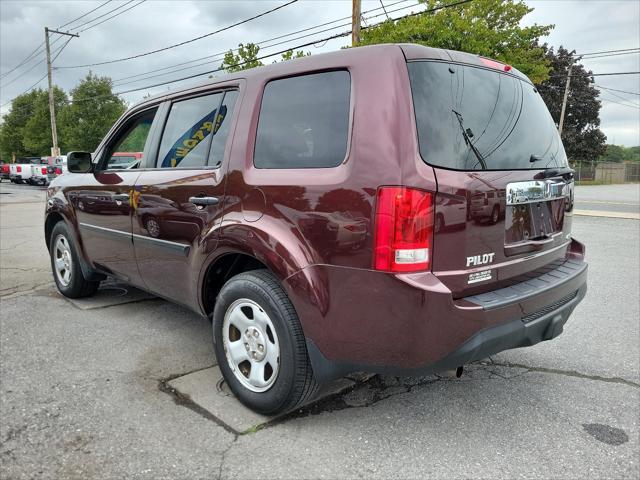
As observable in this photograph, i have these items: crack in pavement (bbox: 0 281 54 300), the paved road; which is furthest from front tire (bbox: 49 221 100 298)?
the paved road

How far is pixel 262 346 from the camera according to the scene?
8.63ft

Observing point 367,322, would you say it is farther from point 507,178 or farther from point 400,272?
point 507,178

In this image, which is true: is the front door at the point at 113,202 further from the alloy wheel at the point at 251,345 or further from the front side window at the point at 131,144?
the alloy wheel at the point at 251,345

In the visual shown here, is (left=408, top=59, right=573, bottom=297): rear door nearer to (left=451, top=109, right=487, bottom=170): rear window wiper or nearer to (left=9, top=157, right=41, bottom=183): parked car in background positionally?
(left=451, top=109, right=487, bottom=170): rear window wiper

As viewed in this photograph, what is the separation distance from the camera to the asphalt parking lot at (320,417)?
7.39 feet

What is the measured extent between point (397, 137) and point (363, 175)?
0.22 meters

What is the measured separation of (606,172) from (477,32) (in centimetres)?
3193

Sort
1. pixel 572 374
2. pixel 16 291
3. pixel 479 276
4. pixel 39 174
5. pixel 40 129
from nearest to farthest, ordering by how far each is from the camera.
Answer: pixel 479 276 → pixel 572 374 → pixel 16 291 → pixel 39 174 → pixel 40 129

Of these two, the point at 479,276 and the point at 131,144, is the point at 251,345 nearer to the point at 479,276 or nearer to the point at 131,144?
the point at 479,276

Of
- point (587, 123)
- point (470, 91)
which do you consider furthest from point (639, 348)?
point (587, 123)

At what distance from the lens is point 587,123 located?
2034 inches

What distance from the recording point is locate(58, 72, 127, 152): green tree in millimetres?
45781

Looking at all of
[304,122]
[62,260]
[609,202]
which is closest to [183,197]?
[304,122]

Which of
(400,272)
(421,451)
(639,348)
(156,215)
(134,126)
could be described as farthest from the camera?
(134,126)
